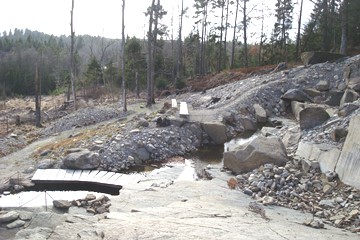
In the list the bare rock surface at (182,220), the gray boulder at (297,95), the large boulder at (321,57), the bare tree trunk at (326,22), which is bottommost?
the bare rock surface at (182,220)

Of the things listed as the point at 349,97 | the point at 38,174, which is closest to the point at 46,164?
the point at 38,174

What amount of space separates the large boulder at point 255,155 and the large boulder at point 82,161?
Result: 174 inches

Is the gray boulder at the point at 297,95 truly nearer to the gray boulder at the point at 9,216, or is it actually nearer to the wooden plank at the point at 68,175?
the wooden plank at the point at 68,175

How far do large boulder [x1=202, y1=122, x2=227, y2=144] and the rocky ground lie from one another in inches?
9.3

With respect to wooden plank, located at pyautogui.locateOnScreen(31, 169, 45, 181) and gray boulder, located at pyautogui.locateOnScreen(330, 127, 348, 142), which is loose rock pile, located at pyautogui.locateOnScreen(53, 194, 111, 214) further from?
gray boulder, located at pyautogui.locateOnScreen(330, 127, 348, 142)

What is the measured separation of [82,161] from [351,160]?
8.09 metres

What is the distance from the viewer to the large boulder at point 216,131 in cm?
1614

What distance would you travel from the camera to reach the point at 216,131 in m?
16.2

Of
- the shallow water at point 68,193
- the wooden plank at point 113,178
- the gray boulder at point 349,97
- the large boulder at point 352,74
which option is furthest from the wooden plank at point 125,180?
the large boulder at point 352,74

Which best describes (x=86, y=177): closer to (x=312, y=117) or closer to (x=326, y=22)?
(x=312, y=117)

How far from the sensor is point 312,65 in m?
22.6

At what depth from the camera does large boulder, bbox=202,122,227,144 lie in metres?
16.1

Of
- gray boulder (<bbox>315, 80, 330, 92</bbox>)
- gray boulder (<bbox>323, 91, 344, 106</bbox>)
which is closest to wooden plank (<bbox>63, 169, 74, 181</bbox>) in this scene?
gray boulder (<bbox>323, 91, 344, 106</bbox>)

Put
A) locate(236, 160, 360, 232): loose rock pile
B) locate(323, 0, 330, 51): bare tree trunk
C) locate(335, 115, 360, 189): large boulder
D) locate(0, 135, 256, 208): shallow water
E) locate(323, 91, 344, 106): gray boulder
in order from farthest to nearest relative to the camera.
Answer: locate(323, 0, 330, 51): bare tree trunk → locate(323, 91, 344, 106): gray boulder → locate(0, 135, 256, 208): shallow water → locate(335, 115, 360, 189): large boulder → locate(236, 160, 360, 232): loose rock pile
